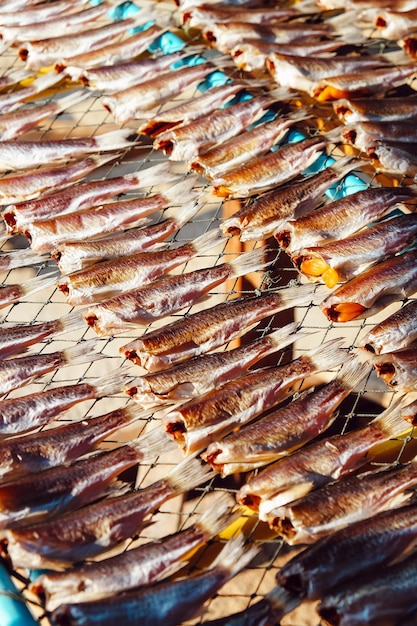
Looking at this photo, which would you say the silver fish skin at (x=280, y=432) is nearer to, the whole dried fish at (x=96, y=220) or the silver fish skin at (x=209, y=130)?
the whole dried fish at (x=96, y=220)

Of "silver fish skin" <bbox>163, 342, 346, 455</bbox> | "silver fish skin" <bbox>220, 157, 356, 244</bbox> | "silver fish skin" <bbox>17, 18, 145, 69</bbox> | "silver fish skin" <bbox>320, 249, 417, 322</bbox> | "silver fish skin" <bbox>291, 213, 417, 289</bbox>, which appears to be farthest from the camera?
"silver fish skin" <bbox>17, 18, 145, 69</bbox>

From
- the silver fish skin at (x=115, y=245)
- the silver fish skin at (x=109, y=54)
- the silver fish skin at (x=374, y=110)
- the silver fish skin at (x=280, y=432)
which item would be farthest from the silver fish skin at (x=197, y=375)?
the silver fish skin at (x=109, y=54)

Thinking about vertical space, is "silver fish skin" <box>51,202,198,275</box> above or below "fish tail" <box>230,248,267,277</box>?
above

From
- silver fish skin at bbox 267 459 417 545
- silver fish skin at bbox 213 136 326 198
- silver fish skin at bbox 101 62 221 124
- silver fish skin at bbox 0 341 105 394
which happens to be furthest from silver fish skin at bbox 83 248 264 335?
silver fish skin at bbox 101 62 221 124

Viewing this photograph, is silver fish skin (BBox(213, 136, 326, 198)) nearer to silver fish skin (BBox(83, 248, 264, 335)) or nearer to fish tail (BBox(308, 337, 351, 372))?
silver fish skin (BBox(83, 248, 264, 335))

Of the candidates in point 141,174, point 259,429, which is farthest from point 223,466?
point 141,174

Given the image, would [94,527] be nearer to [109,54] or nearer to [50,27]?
[109,54]
